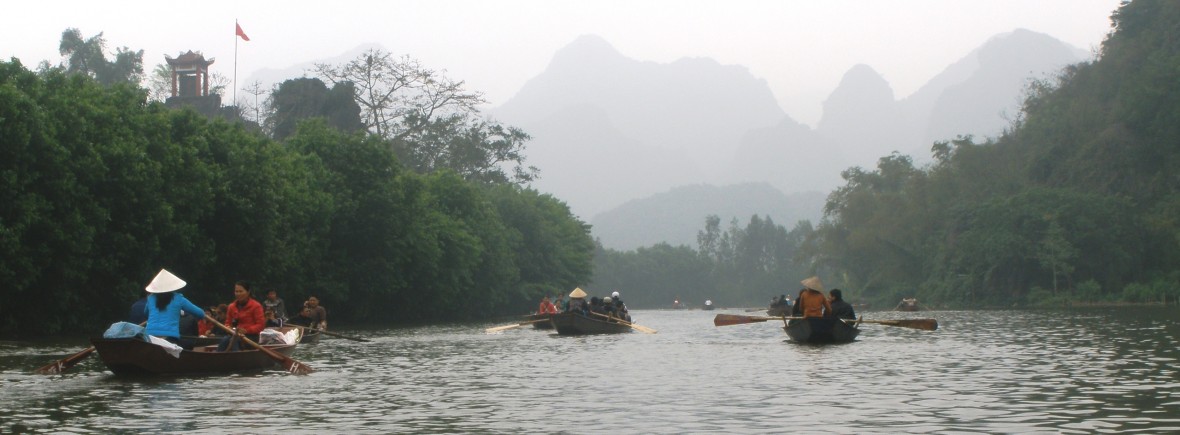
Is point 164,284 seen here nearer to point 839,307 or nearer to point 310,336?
point 310,336

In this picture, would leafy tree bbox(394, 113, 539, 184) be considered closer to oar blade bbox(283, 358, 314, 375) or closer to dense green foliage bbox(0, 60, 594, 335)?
dense green foliage bbox(0, 60, 594, 335)

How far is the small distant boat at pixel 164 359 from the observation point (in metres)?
18.4

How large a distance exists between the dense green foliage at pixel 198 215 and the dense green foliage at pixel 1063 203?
3591cm

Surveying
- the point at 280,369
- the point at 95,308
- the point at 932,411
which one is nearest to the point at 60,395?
the point at 280,369

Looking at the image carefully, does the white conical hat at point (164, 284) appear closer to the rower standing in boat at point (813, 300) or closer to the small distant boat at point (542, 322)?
the rower standing in boat at point (813, 300)

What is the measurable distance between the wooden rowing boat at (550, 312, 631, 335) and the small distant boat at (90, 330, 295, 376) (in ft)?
59.5

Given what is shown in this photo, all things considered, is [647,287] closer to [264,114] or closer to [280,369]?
[264,114]

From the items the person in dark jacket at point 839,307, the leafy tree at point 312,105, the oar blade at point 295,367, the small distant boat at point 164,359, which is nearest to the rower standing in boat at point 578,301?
the person in dark jacket at point 839,307

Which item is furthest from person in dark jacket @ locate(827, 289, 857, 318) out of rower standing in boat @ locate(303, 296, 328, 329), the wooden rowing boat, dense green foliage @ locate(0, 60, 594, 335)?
dense green foliage @ locate(0, 60, 594, 335)

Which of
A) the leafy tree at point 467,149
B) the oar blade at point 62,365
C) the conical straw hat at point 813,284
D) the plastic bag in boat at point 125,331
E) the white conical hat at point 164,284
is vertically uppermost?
the leafy tree at point 467,149

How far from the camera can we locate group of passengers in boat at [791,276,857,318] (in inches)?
1206

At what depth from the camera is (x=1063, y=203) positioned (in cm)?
8112

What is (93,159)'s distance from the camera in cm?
3419

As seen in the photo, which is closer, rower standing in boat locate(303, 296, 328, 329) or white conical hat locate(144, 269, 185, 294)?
white conical hat locate(144, 269, 185, 294)
